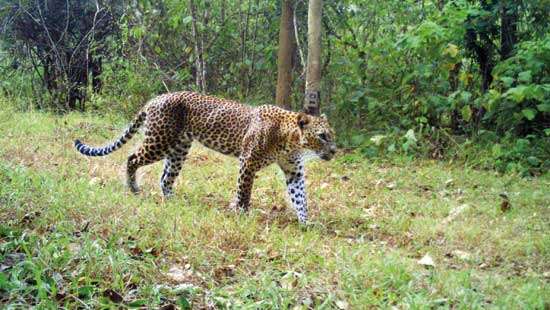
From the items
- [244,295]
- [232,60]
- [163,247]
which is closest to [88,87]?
[232,60]

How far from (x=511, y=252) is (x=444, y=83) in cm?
568

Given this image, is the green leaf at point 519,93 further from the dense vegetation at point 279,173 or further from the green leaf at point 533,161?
the green leaf at point 533,161

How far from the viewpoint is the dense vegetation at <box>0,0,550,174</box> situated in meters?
9.72

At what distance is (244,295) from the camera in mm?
4188

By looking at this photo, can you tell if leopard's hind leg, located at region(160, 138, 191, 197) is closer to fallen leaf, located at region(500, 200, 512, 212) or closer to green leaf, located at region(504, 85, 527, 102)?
fallen leaf, located at region(500, 200, 512, 212)

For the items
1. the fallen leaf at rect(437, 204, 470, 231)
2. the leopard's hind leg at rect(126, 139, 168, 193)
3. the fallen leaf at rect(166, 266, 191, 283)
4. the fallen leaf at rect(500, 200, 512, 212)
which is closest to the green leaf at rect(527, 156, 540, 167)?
the fallen leaf at rect(500, 200, 512, 212)

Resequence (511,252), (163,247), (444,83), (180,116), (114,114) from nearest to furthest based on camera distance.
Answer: (163,247), (511,252), (180,116), (444,83), (114,114)

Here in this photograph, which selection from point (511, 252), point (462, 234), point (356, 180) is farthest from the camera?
point (356, 180)

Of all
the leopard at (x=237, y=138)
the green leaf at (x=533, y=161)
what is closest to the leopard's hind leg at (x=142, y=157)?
the leopard at (x=237, y=138)

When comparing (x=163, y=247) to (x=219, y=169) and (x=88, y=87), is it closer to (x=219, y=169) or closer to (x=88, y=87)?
(x=219, y=169)

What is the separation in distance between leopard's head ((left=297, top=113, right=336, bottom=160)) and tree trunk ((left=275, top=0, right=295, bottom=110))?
4.40 m

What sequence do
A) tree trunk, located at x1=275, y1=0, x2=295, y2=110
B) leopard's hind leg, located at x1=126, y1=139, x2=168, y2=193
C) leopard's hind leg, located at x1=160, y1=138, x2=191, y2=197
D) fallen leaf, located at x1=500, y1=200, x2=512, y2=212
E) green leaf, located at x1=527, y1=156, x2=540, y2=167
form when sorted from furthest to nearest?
tree trunk, located at x1=275, y1=0, x2=295, y2=110
green leaf, located at x1=527, y1=156, x2=540, y2=167
leopard's hind leg, located at x1=160, y1=138, x2=191, y2=197
leopard's hind leg, located at x1=126, y1=139, x2=168, y2=193
fallen leaf, located at x1=500, y1=200, x2=512, y2=212

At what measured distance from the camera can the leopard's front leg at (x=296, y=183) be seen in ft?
22.5

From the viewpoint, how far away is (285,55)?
11.1 m
